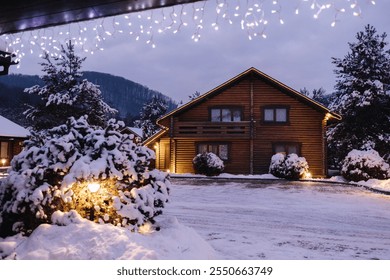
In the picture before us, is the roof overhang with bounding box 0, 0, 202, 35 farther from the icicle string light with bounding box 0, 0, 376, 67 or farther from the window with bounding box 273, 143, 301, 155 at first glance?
the window with bounding box 273, 143, 301, 155

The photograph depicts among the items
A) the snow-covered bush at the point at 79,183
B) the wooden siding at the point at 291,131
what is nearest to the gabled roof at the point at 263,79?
the wooden siding at the point at 291,131

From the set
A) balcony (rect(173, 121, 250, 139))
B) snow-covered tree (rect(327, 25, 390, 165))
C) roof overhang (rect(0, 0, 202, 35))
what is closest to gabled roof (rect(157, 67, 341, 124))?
balcony (rect(173, 121, 250, 139))

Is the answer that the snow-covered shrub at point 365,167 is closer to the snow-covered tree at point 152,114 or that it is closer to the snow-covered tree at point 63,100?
the snow-covered tree at point 63,100

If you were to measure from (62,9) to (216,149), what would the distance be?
859 inches

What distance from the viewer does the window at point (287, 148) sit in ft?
80.7

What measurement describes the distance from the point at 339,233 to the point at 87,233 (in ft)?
17.2

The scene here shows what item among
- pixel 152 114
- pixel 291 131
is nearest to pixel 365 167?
pixel 291 131

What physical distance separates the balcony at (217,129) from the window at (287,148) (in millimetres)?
2307

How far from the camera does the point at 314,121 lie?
24.6 meters

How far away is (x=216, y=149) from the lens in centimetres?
2547

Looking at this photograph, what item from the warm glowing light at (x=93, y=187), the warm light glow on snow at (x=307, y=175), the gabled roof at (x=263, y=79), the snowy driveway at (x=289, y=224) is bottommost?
the warm light glow on snow at (x=307, y=175)

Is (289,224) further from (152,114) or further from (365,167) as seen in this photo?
(152,114)
